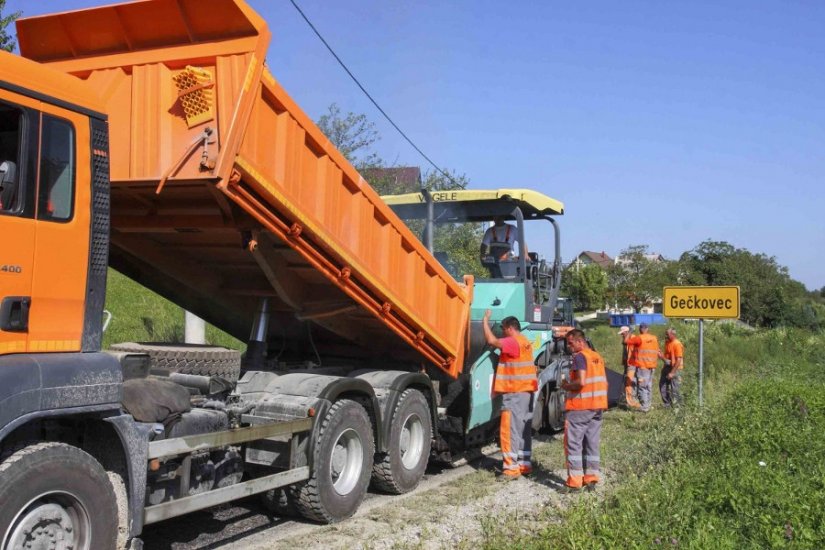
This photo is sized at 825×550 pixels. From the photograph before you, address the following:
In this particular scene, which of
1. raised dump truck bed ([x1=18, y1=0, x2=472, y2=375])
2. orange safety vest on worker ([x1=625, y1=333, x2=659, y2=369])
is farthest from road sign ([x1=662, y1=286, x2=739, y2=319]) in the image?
raised dump truck bed ([x1=18, y1=0, x2=472, y2=375])

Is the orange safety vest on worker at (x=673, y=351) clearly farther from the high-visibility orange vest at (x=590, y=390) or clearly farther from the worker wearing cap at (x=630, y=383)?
the high-visibility orange vest at (x=590, y=390)

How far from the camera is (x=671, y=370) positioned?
1311 cm

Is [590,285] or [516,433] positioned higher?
[590,285]

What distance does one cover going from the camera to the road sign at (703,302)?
10.5 m

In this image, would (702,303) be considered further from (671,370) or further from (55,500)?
(55,500)

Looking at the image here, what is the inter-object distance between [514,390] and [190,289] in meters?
3.34

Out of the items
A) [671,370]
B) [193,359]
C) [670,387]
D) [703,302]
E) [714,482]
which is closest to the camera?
[193,359]

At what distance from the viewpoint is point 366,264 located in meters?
6.07

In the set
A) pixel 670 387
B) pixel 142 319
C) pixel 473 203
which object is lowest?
pixel 670 387

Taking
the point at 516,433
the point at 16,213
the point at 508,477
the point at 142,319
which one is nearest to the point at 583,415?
the point at 516,433

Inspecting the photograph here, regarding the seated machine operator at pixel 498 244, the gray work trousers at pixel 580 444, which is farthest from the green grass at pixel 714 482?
the seated machine operator at pixel 498 244

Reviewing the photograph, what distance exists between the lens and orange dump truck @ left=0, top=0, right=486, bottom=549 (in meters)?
3.67

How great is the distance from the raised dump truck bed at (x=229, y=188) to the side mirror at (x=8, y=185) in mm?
1045

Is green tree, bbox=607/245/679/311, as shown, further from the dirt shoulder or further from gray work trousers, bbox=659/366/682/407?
the dirt shoulder
